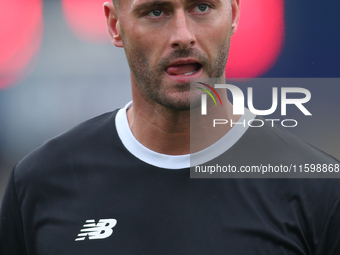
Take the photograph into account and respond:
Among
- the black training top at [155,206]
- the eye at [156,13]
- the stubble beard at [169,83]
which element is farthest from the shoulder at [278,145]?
the eye at [156,13]

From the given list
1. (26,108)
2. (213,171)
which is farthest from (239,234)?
(26,108)

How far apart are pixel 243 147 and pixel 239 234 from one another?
349 millimetres

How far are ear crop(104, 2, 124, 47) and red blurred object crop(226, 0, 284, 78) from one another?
1678mm

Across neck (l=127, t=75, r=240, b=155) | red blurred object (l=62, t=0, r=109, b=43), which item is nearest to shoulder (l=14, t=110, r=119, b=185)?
neck (l=127, t=75, r=240, b=155)

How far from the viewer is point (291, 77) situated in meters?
3.39

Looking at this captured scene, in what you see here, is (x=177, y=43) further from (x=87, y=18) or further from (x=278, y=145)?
(x=87, y=18)

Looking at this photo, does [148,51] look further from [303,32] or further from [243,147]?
[303,32]

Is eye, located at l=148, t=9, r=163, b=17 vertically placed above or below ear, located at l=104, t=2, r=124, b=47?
above

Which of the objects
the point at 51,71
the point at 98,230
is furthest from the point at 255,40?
the point at 98,230

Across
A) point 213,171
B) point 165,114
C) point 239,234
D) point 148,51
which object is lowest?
point 239,234

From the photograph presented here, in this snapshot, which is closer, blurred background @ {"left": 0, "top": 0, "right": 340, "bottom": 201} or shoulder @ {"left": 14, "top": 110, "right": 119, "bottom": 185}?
shoulder @ {"left": 14, "top": 110, "right": 119, "bottom": 185}

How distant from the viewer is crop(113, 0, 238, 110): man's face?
147 cm

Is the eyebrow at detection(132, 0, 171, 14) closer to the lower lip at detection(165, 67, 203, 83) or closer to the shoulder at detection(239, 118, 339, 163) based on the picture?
the lower lip at detection(165, 67, 203, 83)

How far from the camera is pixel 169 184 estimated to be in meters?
1.55
